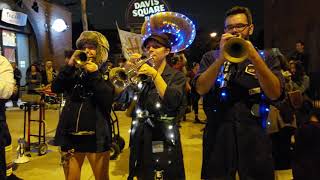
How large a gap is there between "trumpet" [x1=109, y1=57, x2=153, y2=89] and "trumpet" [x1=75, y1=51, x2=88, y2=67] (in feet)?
0.91

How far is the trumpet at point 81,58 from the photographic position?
3.58 m

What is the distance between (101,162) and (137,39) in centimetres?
555

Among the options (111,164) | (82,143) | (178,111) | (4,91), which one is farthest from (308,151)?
(111,164)

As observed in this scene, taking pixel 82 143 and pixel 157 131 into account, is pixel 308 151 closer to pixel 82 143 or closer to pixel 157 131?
pixel 157 131

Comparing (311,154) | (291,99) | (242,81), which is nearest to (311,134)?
(311,154)

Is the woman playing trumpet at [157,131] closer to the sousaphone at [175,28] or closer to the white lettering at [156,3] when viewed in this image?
the sousaphone at [175,28]

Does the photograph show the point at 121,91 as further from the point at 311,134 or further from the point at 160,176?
the point at 311,134

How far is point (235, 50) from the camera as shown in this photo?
8.06 feet

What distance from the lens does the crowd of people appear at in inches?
101

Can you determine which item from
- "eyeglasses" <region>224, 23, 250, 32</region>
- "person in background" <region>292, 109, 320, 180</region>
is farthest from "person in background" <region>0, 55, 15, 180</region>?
"person in background" <region>292, 109, 320, 180</region>

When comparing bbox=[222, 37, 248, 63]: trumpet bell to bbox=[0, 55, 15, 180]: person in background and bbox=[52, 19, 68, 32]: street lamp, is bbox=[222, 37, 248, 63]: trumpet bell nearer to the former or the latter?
bbox=[0, 55, 15, 180]: person in background

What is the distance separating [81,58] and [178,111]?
3.69 ft

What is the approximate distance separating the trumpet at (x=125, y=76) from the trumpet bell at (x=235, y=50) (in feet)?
2.84

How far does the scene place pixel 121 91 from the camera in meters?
3.52
